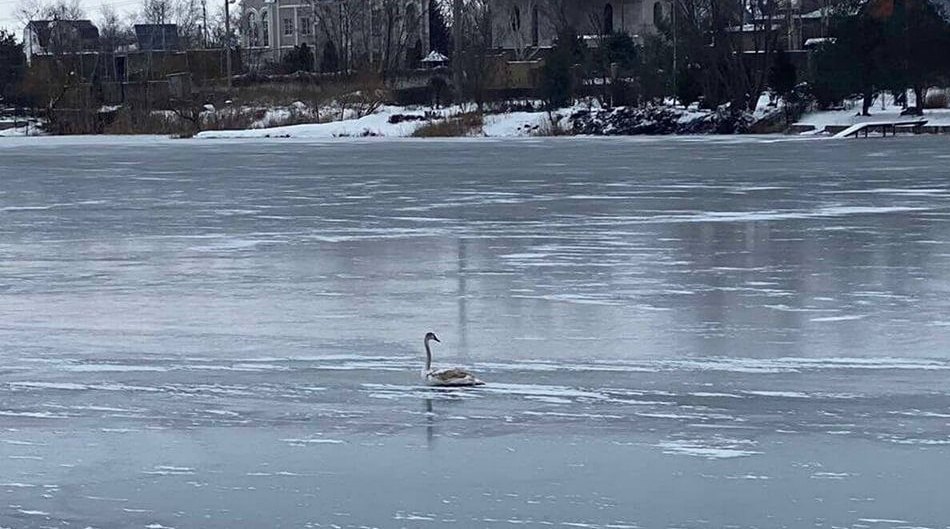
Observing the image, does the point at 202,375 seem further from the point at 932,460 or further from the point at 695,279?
the point at 695,279

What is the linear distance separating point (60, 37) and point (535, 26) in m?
25.5

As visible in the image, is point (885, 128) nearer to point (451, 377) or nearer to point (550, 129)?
point (550, 129)

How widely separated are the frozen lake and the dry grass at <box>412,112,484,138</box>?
3157 cm

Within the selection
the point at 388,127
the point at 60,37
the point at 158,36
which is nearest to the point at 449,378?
the point at 388,127

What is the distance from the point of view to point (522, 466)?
20.5 feet

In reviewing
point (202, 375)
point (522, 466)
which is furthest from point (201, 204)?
point (522, 466)

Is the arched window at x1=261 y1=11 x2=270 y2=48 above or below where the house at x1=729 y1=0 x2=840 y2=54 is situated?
above

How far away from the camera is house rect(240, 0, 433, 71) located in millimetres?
80569

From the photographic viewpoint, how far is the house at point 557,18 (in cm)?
8238

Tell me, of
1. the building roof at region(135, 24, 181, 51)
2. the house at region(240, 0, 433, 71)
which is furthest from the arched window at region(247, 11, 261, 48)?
the building roof at region(135, 24, 181, 51)

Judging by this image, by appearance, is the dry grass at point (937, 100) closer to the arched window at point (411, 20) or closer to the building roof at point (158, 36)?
the arched window at point (411, 20)

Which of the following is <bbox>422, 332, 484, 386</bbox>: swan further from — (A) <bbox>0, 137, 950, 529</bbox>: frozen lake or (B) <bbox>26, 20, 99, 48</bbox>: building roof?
(B) <bbox>26, 20, 99, 48</bbox>: building roof

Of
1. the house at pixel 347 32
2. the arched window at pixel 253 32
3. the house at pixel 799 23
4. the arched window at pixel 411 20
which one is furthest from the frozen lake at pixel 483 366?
the arched window at pixel 253 32

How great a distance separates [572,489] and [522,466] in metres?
0.39
